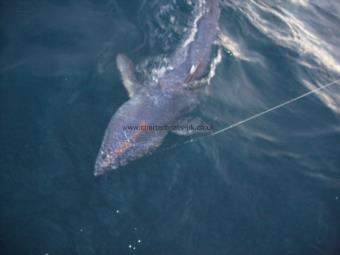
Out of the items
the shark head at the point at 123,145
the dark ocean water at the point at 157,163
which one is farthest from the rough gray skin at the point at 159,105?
the dark ocean water at the point at 157,163

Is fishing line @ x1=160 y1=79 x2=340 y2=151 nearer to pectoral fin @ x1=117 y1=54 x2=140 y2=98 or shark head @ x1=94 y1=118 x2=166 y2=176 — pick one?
shark head @ x1=94 y1=118 x2=166 y2=176

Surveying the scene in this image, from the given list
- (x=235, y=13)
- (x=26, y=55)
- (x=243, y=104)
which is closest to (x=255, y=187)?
(x=243, y=104)

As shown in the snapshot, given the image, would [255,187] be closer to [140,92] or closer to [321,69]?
→ [140,92]

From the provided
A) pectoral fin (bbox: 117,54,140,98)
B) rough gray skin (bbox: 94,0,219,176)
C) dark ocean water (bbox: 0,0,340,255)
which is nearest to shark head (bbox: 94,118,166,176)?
rough gray skin (bbox: 94,0,219,176)

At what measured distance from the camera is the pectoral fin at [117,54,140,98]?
4781 mm

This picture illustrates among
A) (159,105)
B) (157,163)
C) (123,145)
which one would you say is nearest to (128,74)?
(159,105)

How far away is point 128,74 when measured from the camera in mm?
4934

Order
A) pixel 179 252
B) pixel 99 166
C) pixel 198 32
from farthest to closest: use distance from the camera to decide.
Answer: pixel 198 32 < pixel 179 252 < pixel 99 166

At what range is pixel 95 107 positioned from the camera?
192 inches

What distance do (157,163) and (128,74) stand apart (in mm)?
1466

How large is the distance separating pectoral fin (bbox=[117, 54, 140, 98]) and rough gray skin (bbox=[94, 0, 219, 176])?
1.9 inches

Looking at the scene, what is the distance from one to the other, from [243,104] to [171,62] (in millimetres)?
1369

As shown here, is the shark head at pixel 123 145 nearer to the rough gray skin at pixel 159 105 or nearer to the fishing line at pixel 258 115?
the rough gray skin at pixel 159 105

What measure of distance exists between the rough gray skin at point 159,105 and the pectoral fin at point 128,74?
0.05m
